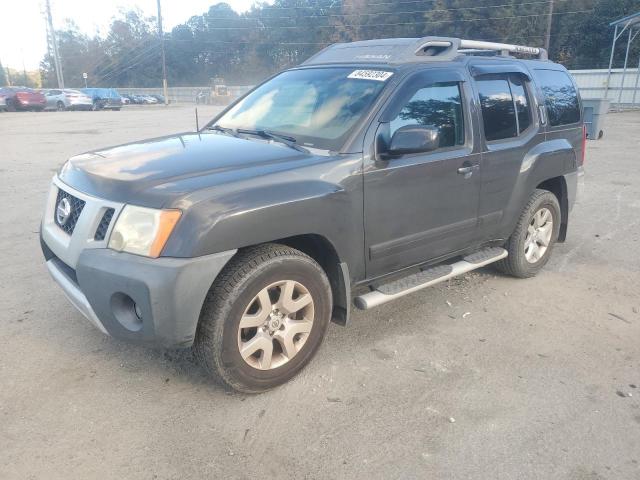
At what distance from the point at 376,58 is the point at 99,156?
2028 millimetres

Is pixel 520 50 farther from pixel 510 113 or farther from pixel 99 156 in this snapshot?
pixel 99 156

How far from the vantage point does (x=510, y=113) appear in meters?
4.28

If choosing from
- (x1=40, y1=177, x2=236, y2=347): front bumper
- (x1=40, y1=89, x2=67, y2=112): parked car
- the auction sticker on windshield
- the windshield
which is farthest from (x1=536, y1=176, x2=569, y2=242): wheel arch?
(x1=40, y1=89, x2=67, y2=112): parked car

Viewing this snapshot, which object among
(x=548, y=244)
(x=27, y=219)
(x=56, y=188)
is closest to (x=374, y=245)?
(x=56, y=188)

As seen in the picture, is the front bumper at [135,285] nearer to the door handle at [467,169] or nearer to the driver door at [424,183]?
the driver door at [424,183]

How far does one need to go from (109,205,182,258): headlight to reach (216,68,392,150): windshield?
1.14m

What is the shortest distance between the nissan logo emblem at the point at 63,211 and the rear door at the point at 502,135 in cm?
285

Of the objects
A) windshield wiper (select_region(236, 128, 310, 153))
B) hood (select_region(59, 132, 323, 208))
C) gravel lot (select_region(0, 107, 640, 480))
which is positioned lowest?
Result: gravel lot (select_region(0, 107, 640, 480))

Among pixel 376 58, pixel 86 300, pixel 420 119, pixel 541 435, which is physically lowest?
pixel 541 435

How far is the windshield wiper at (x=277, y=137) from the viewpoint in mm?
3342

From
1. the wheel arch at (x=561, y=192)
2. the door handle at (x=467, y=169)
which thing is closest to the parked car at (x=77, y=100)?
the wheel arch at (x=561, y=192)

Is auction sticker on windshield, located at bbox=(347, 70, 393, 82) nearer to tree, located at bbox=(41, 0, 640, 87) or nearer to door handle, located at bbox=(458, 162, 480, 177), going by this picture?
door handle, located at bbox=(458, 162, 480, 177)

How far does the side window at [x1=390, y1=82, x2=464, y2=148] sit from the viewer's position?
3555 mm

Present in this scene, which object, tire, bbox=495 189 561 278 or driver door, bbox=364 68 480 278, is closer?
driver door, bbox=364 68 480 278
